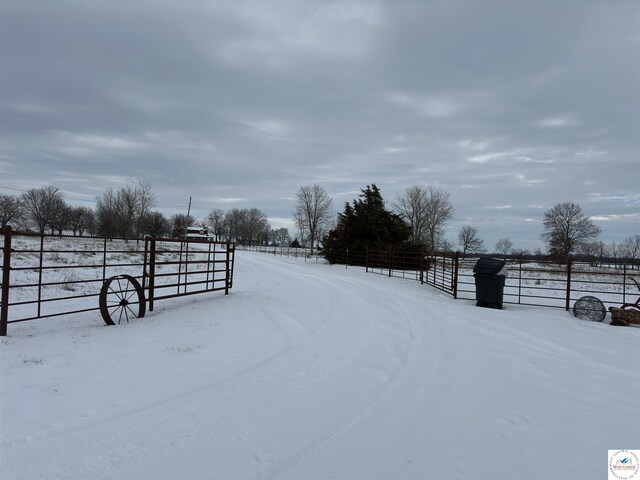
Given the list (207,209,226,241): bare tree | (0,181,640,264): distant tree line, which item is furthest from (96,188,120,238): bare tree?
(207,209,226,241): bare tree

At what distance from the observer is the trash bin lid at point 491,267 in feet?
38.5

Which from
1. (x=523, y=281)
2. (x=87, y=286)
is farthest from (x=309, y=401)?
(x=523, y=281)

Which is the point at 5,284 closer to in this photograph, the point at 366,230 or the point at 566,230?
the point at 366,230

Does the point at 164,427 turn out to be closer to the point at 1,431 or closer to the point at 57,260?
the point at 1,431

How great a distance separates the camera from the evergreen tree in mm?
33719

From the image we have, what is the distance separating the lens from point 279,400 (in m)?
4.17

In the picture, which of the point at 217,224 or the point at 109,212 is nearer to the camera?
the point at 109,212

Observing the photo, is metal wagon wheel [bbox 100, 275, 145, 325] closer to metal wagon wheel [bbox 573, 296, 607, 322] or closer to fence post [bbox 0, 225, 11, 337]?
fence post [bbox 0, 225, 11, 337]

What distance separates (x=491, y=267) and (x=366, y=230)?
22346 millimetres

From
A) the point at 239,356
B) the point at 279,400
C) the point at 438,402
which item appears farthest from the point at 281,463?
the point at 239,356

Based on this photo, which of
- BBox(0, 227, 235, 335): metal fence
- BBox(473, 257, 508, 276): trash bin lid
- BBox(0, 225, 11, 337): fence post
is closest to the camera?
BBox(0, 225, 11, 337): fence post

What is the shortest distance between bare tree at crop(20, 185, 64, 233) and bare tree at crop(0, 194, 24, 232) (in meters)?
3.67

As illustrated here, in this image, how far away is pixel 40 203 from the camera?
86.8m

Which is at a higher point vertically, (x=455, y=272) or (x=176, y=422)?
(x=455, y=272)
